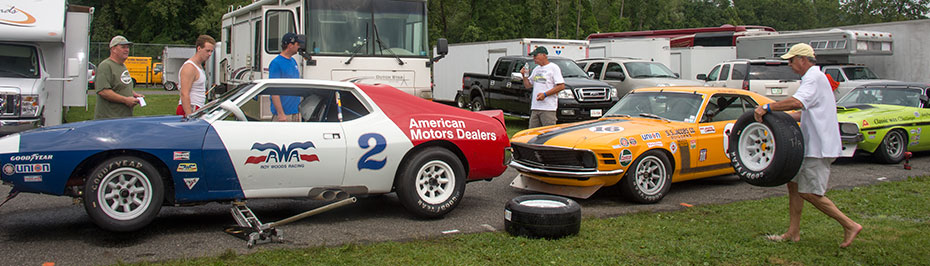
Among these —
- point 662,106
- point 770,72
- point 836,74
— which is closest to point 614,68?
point 770,72

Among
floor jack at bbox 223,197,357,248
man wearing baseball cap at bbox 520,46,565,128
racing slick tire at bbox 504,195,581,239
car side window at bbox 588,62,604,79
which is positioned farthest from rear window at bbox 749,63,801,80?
floor jack at bbox 223,197,357,248

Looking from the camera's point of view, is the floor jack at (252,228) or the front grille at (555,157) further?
the front grille at (555,157)

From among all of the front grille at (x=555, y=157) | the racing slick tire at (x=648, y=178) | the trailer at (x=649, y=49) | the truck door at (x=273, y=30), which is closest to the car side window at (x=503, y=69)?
the trailer at (x=649, y=49)

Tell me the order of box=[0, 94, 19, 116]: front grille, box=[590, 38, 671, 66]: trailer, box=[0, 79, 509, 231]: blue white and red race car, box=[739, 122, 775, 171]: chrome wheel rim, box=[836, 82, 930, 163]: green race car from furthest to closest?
box=[590, 38, 671, 66]: trailer, box=[0, 94, 19, 116]: front grille, box=[836, 82, 930, 163]: green race car, box=[739, 122, 775, 171]: chrome wheel rim, box=[0, 79, 509, 231]: blue white and red race car

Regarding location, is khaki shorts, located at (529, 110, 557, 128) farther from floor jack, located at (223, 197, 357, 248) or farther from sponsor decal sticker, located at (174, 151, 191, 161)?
sponsor decal sticker, located at (174, 151, 191, 161)

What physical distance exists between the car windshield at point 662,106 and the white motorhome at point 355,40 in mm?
4024

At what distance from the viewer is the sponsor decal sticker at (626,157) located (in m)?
7.56

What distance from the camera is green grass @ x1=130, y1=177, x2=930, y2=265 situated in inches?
210

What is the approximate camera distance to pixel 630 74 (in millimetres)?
18266

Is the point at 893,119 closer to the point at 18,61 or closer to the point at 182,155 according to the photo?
the point at 182,155

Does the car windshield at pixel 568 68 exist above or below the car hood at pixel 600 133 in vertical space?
above

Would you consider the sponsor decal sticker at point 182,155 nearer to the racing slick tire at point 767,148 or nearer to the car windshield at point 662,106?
the racing slick tire at point 767,148

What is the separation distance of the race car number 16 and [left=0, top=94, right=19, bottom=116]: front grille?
796 cm

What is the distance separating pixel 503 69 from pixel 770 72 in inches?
262
